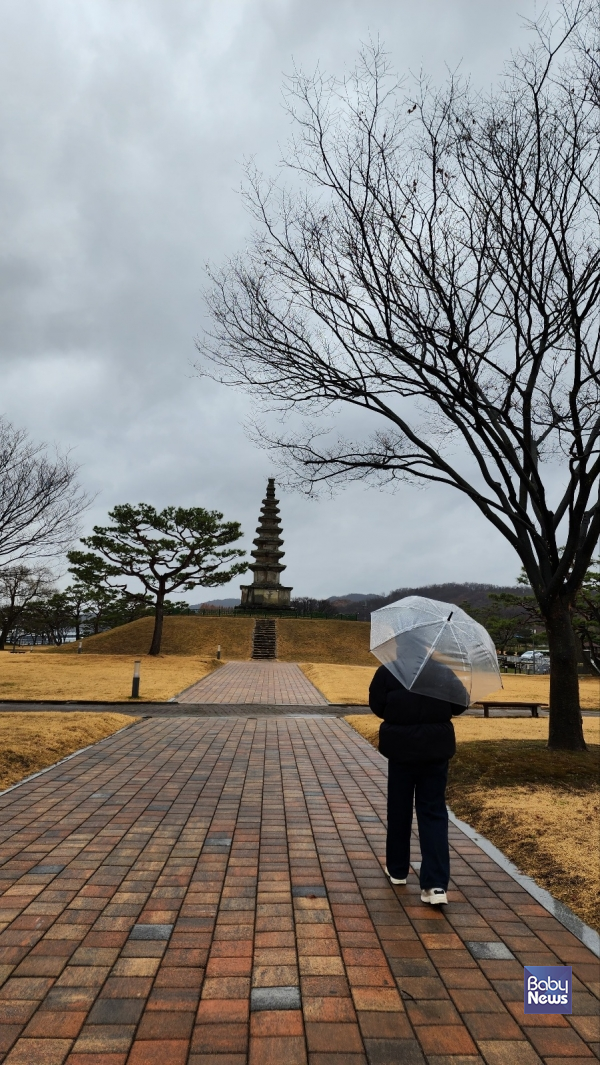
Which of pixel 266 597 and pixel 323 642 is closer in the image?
pixel 323 642

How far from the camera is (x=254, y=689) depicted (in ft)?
63.6

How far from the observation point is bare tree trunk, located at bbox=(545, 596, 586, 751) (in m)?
8.95

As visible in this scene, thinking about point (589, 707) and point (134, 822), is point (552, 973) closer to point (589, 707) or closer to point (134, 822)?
point (134, 822)

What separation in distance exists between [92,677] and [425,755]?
63.5ft

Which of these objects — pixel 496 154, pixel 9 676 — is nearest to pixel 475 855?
pixel 496 154

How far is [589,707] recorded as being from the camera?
63.5ft

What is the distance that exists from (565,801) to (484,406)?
5.28 m

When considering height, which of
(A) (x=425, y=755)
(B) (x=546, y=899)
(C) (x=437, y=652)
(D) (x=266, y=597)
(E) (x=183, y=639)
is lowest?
(B) (x=546, y=899)

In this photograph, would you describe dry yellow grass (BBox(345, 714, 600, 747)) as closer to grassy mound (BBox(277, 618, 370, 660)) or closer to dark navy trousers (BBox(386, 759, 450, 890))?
dark navy trousers (BBox(386, 759, 450, 890))

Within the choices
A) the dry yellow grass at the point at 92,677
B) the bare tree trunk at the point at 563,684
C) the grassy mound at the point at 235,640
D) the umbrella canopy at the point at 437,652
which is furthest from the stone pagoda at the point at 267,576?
the umbrella canopy at the point at 437,652

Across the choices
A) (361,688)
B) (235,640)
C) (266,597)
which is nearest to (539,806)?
(361,688)

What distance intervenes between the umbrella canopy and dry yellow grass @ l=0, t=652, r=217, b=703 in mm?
12635

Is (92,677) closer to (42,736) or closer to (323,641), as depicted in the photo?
(42,736)

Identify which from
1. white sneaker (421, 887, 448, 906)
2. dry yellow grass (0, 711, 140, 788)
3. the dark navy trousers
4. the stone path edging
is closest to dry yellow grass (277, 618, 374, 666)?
dry yellow grass (0, 711, 140, 788)
